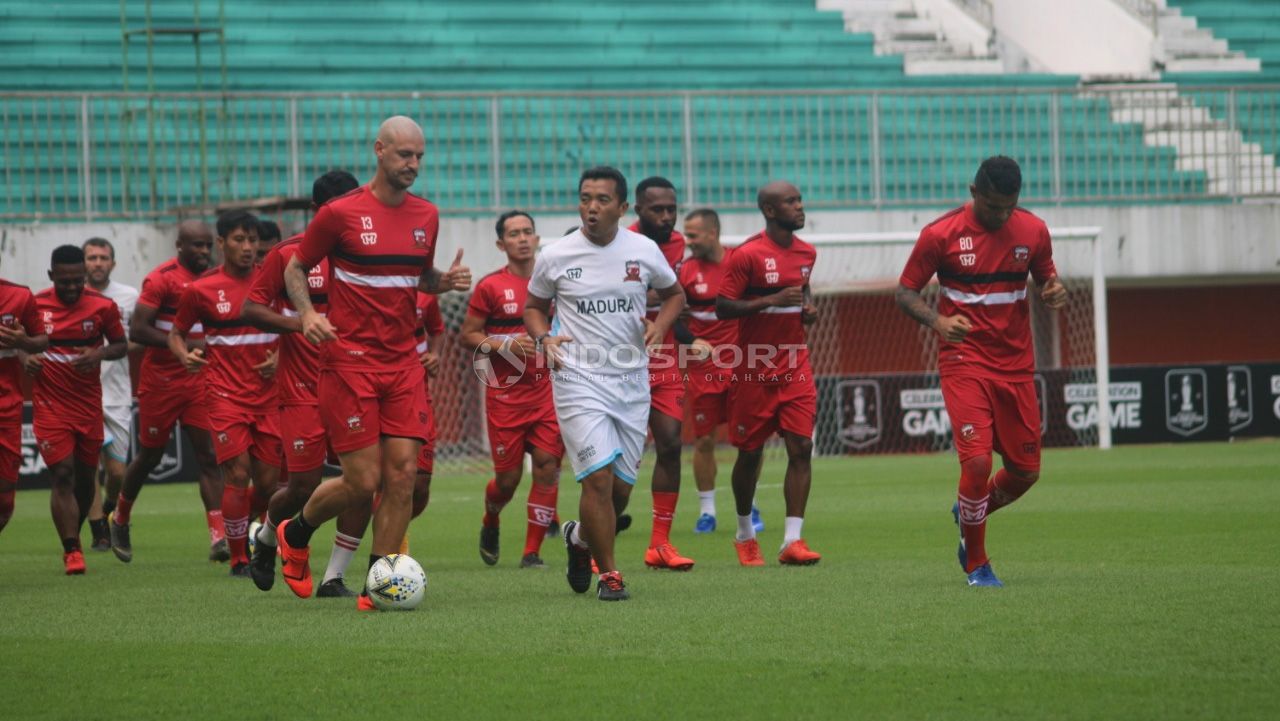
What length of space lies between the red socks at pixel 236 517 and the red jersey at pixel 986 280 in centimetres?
469

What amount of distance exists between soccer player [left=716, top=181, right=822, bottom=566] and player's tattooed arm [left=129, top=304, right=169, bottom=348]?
396 centimetres

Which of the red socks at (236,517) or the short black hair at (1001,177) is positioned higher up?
the short black hair at (1001,177)

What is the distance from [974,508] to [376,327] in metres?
3.30

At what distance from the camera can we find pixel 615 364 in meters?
8.76

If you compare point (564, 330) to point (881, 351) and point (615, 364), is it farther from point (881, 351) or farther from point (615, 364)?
point (881, 351)

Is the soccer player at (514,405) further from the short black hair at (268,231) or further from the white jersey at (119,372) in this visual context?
the white jersey at (119,372)

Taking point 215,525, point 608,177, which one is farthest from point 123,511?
point 608,177

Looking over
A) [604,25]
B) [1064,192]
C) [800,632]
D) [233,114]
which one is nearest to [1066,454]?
[1064,192]

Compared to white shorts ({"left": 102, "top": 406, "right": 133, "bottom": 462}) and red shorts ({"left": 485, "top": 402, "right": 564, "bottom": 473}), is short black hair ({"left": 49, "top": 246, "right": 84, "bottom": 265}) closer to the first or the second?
white shorts ({"left": 102, "top": 406, "right": 133, "bottom": 462})

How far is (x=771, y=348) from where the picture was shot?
35.9 ft

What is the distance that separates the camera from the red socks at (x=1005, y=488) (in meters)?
9.18

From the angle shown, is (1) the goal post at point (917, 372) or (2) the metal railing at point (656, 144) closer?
(2) the metal railing at point (656, 144)

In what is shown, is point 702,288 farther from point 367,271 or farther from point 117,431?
point 117,431

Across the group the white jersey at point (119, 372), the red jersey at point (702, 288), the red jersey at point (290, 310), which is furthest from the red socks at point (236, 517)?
the white jersey at point (119, 372)
